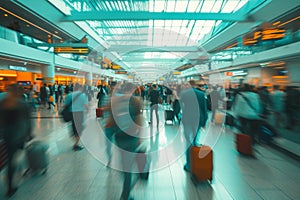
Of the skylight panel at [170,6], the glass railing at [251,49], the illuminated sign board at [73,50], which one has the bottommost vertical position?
the illuminated sign board at [73,50]

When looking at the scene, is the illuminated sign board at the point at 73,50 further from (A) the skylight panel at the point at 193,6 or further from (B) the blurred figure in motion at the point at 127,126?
(B) the blurred figure in motion at the point at 127,126

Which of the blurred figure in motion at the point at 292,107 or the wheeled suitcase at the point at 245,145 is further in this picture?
the blurred figure in motion at the point at 292,107

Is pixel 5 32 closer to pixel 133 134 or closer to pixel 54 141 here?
pixel 54 141

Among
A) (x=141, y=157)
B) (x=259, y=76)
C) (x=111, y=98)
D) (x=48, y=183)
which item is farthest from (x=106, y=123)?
(x=259, y=76)

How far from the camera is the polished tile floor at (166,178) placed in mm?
3137

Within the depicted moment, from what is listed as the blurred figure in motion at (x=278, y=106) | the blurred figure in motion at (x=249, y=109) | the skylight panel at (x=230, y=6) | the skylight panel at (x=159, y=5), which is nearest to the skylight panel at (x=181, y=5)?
the skylight panel at (x=159, y=5)

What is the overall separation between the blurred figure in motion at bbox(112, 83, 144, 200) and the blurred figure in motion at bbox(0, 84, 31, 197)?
1520mm

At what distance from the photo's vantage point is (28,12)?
11.6 m

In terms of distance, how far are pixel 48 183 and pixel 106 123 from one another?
64.2 inches

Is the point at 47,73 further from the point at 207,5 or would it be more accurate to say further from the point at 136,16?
the point at 207,5

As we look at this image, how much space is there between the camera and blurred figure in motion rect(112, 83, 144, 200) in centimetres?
281

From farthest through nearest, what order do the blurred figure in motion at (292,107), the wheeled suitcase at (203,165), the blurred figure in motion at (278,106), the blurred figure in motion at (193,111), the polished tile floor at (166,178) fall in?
the blurred figure in motion at (278,106)
the blurred figure in motion at (292,107)
the blurred figure in motion at (193,111)
the wheeled suitcase at (203,165)
the polished tile floor at (166,178)

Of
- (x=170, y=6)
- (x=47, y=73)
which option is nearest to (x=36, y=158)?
(x=47, y=73)

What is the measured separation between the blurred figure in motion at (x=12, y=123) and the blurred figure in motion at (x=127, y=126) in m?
1.52
